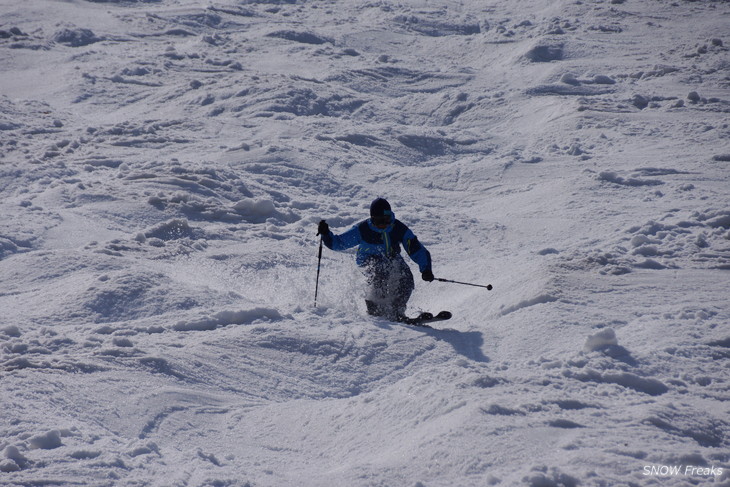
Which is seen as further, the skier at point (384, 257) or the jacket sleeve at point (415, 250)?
the jacket sleeve at point (415, 250)

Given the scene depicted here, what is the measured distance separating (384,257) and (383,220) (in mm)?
397

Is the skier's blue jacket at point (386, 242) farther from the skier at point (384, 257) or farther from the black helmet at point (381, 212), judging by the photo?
the black helmet at point (381, 212)

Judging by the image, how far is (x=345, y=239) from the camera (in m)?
7.57

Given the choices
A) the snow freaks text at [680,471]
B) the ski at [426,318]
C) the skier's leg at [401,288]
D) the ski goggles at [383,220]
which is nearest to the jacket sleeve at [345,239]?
the ski goggles at [383,220]

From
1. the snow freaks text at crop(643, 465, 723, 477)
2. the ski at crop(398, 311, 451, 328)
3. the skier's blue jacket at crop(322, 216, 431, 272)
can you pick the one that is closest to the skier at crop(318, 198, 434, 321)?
the skier's blue jacket at crop(322, 216, 431, 272)

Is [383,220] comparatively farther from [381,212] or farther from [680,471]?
[680,471]

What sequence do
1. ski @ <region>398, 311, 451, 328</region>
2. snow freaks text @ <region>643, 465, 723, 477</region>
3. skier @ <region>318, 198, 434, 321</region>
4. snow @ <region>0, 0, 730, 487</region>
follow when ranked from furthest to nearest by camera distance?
skier @ <region>318, 198, 434, 321</region>, ski @ <region>398, 311, 451, 328</region>, snow @ <region>0, 0, 730, 487</region>, snow freaks text @ <region>643, 465, 723, 477</region>

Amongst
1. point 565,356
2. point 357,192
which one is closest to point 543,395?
point 565,356

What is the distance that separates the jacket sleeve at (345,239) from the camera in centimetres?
755

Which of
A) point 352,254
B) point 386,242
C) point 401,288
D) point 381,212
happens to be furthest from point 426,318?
point 352,254

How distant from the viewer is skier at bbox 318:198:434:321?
7371 mm

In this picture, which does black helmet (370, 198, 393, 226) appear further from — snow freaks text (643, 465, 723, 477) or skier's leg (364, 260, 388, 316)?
snow freaks text (643, 465, 723, 477)

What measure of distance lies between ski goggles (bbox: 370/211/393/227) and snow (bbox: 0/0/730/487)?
35.2 inches

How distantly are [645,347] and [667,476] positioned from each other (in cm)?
185
